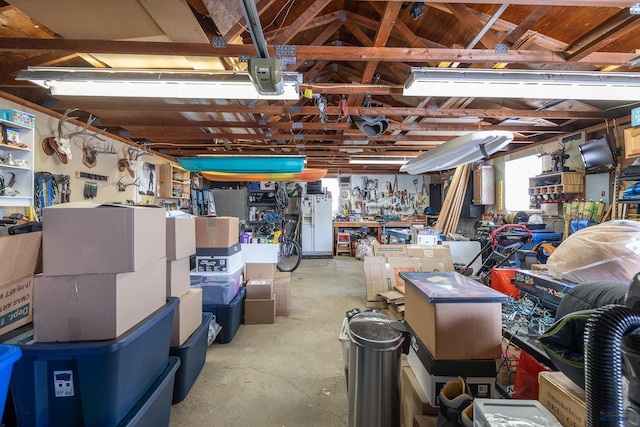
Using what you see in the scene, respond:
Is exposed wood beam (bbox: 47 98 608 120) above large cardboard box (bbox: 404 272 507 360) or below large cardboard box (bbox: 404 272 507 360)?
above

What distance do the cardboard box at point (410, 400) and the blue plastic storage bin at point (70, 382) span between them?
1312mm

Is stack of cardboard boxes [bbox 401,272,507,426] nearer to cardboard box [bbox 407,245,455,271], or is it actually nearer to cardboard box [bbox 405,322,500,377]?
cardboard box [bbox 405,322,500,377]

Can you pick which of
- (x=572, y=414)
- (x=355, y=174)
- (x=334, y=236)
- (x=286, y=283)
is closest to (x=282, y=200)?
(x=334, y=236)

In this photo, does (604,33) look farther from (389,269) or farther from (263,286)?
(263,286)

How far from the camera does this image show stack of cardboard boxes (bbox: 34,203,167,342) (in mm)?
1138

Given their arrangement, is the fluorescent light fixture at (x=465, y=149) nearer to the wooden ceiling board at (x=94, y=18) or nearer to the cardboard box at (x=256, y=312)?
the cardboard box at (x=256, y=312)

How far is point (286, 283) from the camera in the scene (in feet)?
11.6

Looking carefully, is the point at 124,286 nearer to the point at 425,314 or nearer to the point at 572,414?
the point at 425,314

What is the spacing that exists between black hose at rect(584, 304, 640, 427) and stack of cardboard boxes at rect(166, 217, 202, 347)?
2055mm

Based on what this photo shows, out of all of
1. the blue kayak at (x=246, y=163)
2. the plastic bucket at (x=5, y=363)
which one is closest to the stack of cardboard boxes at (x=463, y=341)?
the plastic bucket at (x=5, y=363)

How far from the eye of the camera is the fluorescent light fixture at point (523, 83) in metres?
2.06

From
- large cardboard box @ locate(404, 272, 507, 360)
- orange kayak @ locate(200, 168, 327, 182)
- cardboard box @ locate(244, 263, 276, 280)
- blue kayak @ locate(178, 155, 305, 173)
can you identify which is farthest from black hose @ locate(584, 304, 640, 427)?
orange kayak @ locate(200, 168, 327, 182)

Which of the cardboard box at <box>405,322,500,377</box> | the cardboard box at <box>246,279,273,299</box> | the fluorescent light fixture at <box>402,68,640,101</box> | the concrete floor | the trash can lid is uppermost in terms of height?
the fluorescent light fixture at <box>402,68,640,101</box>

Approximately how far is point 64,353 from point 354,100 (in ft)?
11.3
